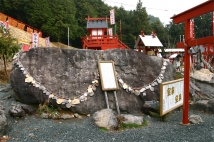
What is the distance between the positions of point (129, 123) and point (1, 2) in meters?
29.7

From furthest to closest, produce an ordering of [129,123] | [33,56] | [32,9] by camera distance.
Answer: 1. [32,9]
2. [33,56]
3. [129,123]

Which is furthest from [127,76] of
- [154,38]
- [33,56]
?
[154,38]

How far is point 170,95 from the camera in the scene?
6.10 m

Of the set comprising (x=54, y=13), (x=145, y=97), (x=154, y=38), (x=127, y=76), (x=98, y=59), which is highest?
(x=54, y=13)

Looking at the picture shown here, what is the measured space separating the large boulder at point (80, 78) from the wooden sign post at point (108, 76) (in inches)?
8.9

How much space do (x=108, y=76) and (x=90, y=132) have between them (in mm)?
2411

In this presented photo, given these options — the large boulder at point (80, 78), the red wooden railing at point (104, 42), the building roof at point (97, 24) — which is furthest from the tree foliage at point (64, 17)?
the large boulder at point (80, 78)

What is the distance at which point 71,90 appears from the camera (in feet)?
21.9

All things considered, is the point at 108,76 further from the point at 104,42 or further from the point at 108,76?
the point at 104,42

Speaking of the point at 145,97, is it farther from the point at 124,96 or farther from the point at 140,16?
the point at 140,16

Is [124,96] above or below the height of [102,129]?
above

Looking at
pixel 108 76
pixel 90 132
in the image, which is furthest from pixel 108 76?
pixel 90 132

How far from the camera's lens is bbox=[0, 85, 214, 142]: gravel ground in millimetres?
4715

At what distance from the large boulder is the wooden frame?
0.23 meters
